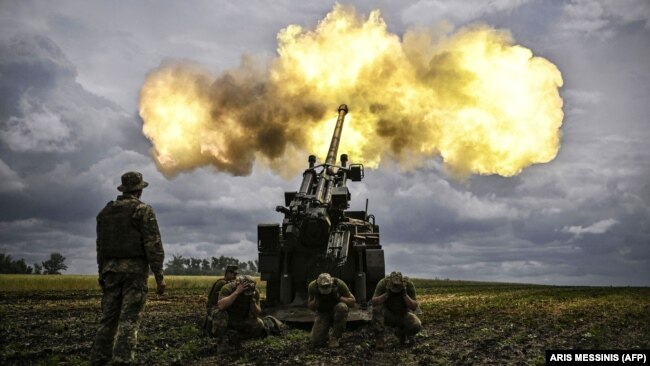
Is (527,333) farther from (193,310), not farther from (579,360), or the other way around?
(193,310)

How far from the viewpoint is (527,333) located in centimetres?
1223

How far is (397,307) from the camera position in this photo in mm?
10656

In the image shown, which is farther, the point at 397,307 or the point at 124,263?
the point at 397,307

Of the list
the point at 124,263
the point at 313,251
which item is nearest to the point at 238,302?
the point at 124,263

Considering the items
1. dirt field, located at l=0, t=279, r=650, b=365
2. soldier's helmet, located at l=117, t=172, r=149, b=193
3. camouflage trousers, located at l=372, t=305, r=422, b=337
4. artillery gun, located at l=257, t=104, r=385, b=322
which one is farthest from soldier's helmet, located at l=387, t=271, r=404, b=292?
soldier's helmet, located at l=117, t=172, r=149, b=193

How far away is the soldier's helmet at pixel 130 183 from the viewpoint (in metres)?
7.83

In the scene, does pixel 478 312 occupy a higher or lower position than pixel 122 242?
lower

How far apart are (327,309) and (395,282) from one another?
1.44 metres

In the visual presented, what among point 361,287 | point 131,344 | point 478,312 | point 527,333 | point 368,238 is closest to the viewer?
point 131,344

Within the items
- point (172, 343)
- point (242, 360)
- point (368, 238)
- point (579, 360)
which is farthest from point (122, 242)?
point (368, 238)

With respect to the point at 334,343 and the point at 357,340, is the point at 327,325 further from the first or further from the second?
the point at 357,340

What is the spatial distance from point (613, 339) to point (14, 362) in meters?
11.2

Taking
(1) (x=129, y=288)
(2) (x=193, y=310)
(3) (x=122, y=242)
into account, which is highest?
(3) (x=122, y=242)

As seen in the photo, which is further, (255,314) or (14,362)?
(255,314)
